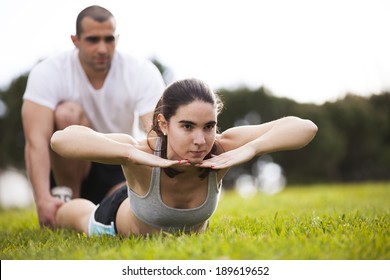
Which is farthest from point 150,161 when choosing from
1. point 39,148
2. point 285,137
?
point 39,148

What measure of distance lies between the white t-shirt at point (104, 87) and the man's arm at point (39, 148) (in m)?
0.16

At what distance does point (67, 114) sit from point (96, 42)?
79cm

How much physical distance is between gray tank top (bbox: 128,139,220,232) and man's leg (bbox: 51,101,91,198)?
70.8 inches

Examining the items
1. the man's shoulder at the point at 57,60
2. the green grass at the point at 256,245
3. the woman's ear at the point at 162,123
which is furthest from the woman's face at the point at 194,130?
the man's shoulder at the point at 57,60

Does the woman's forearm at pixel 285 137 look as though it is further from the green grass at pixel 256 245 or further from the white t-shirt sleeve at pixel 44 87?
the white t-shirt sleeve at pixel 44 87

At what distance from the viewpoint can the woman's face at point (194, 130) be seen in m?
3.06

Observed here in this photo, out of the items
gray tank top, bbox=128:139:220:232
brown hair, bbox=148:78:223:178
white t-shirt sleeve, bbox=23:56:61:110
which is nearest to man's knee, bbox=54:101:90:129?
white t-shirt sleeve, bbox=23:56:61:110

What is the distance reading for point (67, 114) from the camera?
504 cm

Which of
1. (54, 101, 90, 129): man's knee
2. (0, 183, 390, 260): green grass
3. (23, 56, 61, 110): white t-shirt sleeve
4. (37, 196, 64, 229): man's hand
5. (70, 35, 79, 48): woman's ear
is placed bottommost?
(37, 196, 64, 229): man's hand

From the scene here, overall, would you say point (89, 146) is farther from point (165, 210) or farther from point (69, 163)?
point (69, 163)

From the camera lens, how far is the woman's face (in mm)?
3057

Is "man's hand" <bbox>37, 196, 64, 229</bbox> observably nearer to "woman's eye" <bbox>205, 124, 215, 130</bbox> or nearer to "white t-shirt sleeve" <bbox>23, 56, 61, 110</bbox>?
"white t-shirt sleeve" <bbox>23, 56, 61, 110</bbox>

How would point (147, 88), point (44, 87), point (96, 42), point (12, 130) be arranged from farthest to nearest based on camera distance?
point (12, 130), point (147, 88), point (44, 87), point (96, 42)
